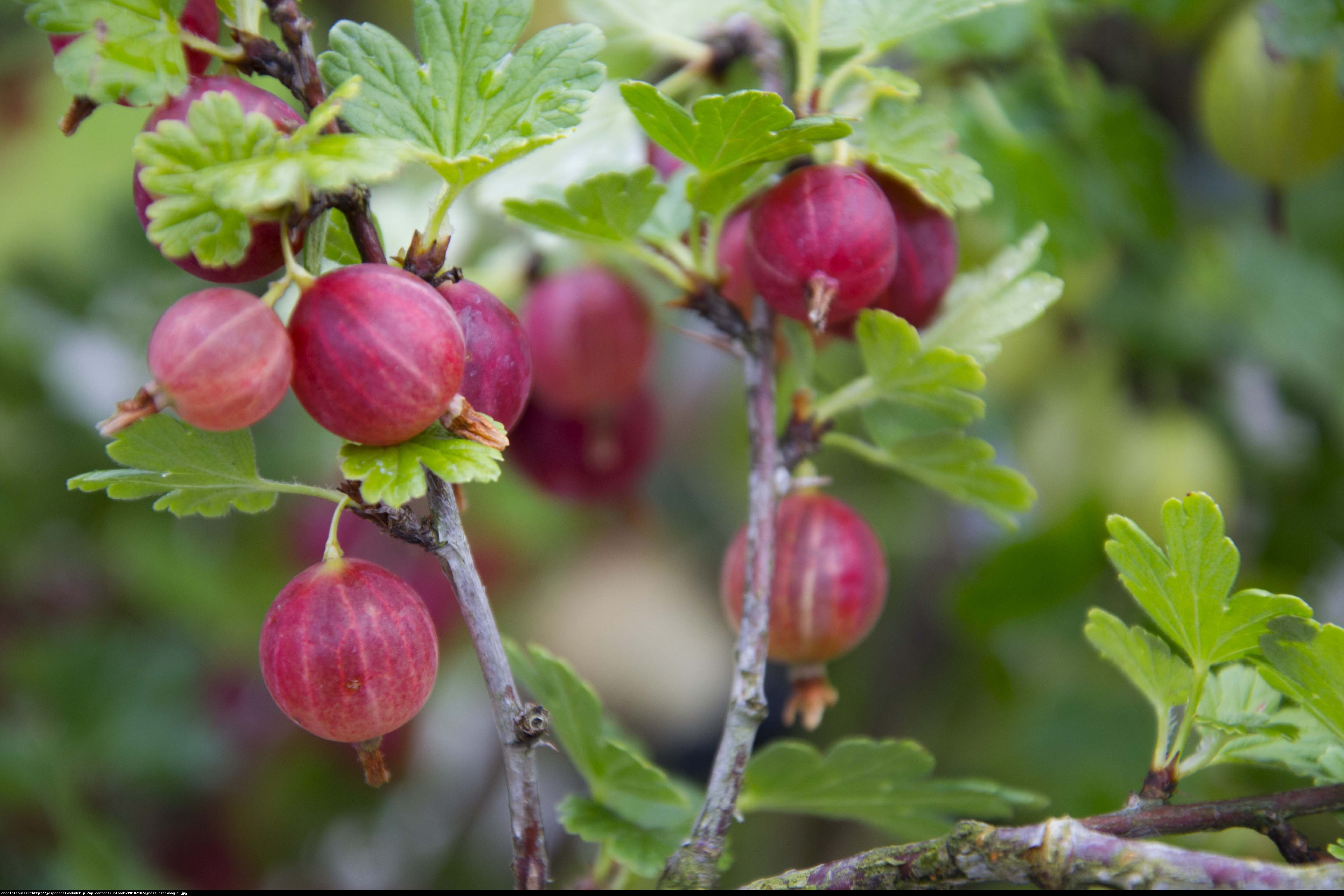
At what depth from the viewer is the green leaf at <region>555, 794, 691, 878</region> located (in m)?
0.43

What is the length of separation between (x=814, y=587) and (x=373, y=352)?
0.79ft

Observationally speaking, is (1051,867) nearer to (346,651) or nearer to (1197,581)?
(1197,581)

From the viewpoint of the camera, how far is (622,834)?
0.45m

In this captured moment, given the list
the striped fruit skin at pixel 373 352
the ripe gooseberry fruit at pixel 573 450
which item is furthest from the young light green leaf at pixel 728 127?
the ripe gooseberry fruit at pixel 573 450

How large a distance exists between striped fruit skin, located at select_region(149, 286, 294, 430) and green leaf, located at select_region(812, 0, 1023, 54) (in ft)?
0.97

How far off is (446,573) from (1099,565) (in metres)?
0.65

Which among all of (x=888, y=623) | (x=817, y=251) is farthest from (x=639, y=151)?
(x=888, y=623)

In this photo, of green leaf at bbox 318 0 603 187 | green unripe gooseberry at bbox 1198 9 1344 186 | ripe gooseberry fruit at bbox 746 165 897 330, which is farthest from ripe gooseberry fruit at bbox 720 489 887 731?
green unripe gooseberry at bbox 1198 9 1344 186

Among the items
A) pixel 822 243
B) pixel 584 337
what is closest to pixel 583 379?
pixel 584 337

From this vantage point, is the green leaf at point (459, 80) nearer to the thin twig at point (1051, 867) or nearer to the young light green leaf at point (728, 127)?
the young light green leaf at point (728, 127)

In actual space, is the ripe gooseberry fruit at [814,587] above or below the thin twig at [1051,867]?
below

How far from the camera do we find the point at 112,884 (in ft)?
2.34

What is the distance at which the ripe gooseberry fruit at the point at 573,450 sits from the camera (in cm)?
72

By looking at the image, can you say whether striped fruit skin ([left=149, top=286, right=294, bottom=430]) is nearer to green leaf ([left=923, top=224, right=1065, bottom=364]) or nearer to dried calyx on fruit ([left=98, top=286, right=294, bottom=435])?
dried calyx on fruit ([left=98, top=286, right=294, bottom=435])
